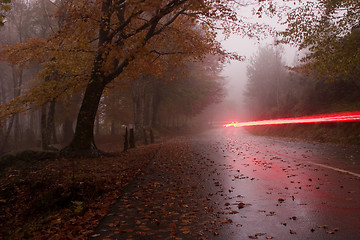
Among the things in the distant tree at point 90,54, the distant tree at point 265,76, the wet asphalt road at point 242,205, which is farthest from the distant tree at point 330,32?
the distant tree at point 265,76

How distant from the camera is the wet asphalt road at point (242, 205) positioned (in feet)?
13.7

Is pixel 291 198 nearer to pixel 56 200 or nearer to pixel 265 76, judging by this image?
pixel 56 200

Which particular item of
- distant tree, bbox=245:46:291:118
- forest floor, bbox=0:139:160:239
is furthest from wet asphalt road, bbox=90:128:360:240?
distant tree, bbox=245:46:291:118

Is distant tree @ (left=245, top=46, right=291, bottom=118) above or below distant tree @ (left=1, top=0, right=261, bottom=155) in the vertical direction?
above

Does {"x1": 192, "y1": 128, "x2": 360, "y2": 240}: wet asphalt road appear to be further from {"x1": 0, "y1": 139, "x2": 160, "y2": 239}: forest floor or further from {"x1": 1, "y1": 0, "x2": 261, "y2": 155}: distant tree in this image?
{"x1": 1, "y1": 0, "x2": 261, "y2": 155}: distant tree

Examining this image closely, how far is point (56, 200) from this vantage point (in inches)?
272

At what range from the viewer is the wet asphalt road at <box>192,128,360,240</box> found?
4090 mm

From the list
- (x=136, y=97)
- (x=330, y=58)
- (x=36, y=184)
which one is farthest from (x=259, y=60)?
(x=36, y=184)

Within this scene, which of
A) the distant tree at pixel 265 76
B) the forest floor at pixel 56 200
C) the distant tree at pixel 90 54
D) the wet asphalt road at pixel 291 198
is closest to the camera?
the wet asphalt road at pixel 291 198

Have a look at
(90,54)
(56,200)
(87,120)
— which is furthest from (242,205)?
(90,54)

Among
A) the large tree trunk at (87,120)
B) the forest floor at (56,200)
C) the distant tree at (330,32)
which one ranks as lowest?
the forest floor at (56,200)

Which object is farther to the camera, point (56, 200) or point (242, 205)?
point (56, 200)

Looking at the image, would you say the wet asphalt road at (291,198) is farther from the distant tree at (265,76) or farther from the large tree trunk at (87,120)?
the distant tree at (265,76)

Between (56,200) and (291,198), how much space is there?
5.10 meters
